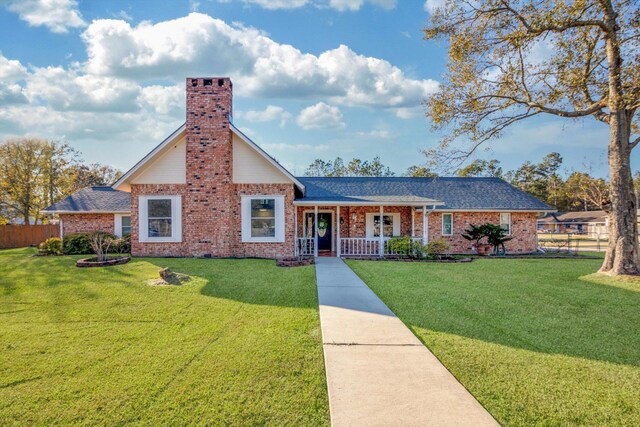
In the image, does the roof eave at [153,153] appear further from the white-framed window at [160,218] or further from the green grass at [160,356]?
the green grass at [160,356]

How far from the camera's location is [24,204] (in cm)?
2839

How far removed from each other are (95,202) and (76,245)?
456 centimetres

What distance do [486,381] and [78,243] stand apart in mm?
17979

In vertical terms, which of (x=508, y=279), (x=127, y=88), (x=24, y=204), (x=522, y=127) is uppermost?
(x=127, y=88)

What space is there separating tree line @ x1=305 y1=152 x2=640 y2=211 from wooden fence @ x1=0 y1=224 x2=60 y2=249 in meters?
35.5

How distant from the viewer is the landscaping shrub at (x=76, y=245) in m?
15.9

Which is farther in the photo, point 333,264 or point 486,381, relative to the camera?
point 333,264

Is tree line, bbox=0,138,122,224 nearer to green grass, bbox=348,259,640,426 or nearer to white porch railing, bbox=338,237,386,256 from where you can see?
white porch railing, bbox=338,237,386,256

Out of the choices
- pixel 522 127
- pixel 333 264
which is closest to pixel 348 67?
pixel 522 127

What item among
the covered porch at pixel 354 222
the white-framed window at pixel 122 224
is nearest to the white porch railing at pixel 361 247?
the covered porch at pixel 354 222

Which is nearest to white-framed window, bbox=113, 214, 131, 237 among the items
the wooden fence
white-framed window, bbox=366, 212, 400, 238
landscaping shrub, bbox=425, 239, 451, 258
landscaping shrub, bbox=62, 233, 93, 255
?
landscaping shrub, bbox=62, 233, 93, 255

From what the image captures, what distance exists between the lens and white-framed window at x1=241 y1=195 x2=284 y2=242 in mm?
14250

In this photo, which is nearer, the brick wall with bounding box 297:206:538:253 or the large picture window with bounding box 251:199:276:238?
the large picture window with bounding box 251:199:276:238

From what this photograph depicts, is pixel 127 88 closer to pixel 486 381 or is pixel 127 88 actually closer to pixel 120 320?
pixel 120 320
